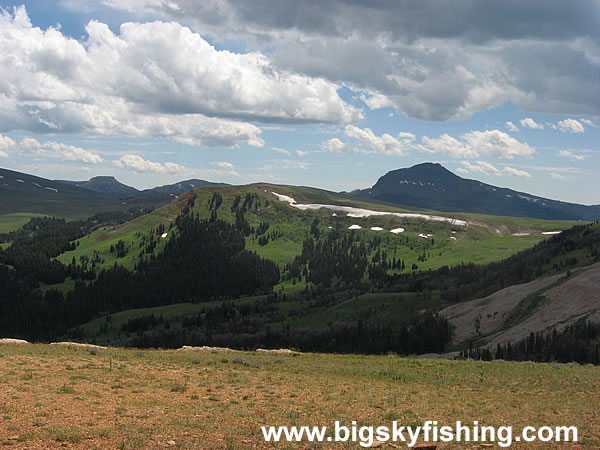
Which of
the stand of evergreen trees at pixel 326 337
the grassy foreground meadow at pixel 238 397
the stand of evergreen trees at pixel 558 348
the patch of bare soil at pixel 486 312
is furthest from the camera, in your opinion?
the stand of evergreen trees at pixel 326 337

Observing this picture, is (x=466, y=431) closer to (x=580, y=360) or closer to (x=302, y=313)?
(x=580, y=360)

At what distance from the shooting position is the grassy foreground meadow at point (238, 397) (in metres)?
20.9

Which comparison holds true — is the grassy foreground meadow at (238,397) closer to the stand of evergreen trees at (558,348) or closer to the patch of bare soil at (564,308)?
the stand of evergreen trees at (558,348)

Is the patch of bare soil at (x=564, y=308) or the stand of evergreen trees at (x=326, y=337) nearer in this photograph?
the patch of bare soil at (x=564, y=308)

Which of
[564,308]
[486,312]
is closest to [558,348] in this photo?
[564,308]

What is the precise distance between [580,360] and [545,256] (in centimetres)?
13035

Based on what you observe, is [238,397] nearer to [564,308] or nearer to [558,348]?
[558,348]

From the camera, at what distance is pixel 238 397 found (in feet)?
97.2

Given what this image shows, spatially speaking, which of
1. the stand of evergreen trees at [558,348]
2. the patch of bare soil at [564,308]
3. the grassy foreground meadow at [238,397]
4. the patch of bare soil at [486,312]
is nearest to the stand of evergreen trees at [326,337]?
the patch of bare soil at [486,312]

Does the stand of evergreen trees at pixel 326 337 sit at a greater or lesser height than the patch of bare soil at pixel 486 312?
lesser

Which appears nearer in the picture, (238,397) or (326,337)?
(238,397)

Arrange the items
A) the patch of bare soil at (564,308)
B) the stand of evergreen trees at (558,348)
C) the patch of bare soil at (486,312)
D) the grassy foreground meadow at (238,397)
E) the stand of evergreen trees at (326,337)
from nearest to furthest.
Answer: the grassy foreground meadow at (238,397) < the stand of evergreen trees at (558,348) < the patch of bare soil at (564,308) < the patch of bare soil at (486,312) < the stand of evergreen trees at (326,337)

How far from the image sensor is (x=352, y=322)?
157 meters

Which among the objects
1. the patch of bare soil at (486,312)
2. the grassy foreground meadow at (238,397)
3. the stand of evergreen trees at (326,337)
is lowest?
the stand of evergreen trees at (326,337)
